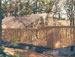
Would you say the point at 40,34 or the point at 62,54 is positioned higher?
the point at 40,34

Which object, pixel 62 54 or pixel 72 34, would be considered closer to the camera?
pixel 62 54

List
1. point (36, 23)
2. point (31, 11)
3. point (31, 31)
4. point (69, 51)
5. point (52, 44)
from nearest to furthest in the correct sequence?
point (52, 44)
point (69, 51)
point (31, 31)
point (36, 23)
point (31, 11)

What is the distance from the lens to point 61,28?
15852 millimetres

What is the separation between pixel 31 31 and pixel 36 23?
3.75 metres

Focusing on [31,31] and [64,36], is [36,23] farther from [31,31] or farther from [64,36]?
[64,36]

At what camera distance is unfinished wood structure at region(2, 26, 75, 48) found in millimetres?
15242

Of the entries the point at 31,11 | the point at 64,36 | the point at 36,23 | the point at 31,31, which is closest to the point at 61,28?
the point at 64,36

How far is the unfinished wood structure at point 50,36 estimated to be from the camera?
Result: 15.2 meters

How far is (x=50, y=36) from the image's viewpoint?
15305 mm

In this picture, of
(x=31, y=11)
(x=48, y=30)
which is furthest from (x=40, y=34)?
(x=31, y=11)

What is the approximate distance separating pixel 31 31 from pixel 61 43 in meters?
4.22

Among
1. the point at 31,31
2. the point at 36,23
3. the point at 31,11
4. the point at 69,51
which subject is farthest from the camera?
the point at 31,11

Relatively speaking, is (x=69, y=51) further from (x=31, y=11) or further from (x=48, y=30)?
(x=31, y=11)

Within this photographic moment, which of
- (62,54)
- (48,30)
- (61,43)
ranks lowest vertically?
(62,54)
